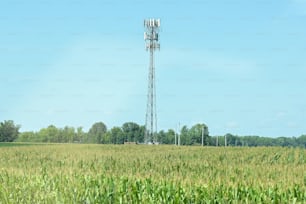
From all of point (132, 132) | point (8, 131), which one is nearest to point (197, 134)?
point (132, 132)

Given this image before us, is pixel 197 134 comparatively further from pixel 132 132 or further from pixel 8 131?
pixel 8 131

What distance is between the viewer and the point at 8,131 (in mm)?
89000

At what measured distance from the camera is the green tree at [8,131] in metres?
88.3

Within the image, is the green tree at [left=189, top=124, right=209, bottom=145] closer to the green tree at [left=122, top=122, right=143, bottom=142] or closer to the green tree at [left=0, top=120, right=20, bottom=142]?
the green tree at [left=122, top=122, right=143, bottom=142]

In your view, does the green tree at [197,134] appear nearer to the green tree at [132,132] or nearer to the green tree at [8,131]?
the green tree at [132,132]

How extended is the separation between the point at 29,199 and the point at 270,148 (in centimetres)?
2405

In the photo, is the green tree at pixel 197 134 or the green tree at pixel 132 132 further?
the green tree at pixel 197 134

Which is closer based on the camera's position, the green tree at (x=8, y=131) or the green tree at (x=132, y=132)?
the green tree at (x=132, y=132)

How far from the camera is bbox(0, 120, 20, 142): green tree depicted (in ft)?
290

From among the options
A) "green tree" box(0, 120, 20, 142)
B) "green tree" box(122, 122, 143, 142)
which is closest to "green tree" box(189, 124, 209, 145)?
"green tree" box(122, 122, 143, 142)

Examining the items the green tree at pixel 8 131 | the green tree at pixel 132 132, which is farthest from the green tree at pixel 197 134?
the green tree at pixel 8 131

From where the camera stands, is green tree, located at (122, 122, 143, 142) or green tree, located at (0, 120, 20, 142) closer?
green tree, located at (122, 122, 143, 142)

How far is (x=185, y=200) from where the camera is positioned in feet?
36.9

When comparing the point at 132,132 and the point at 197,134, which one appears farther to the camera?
the point at 197,134
